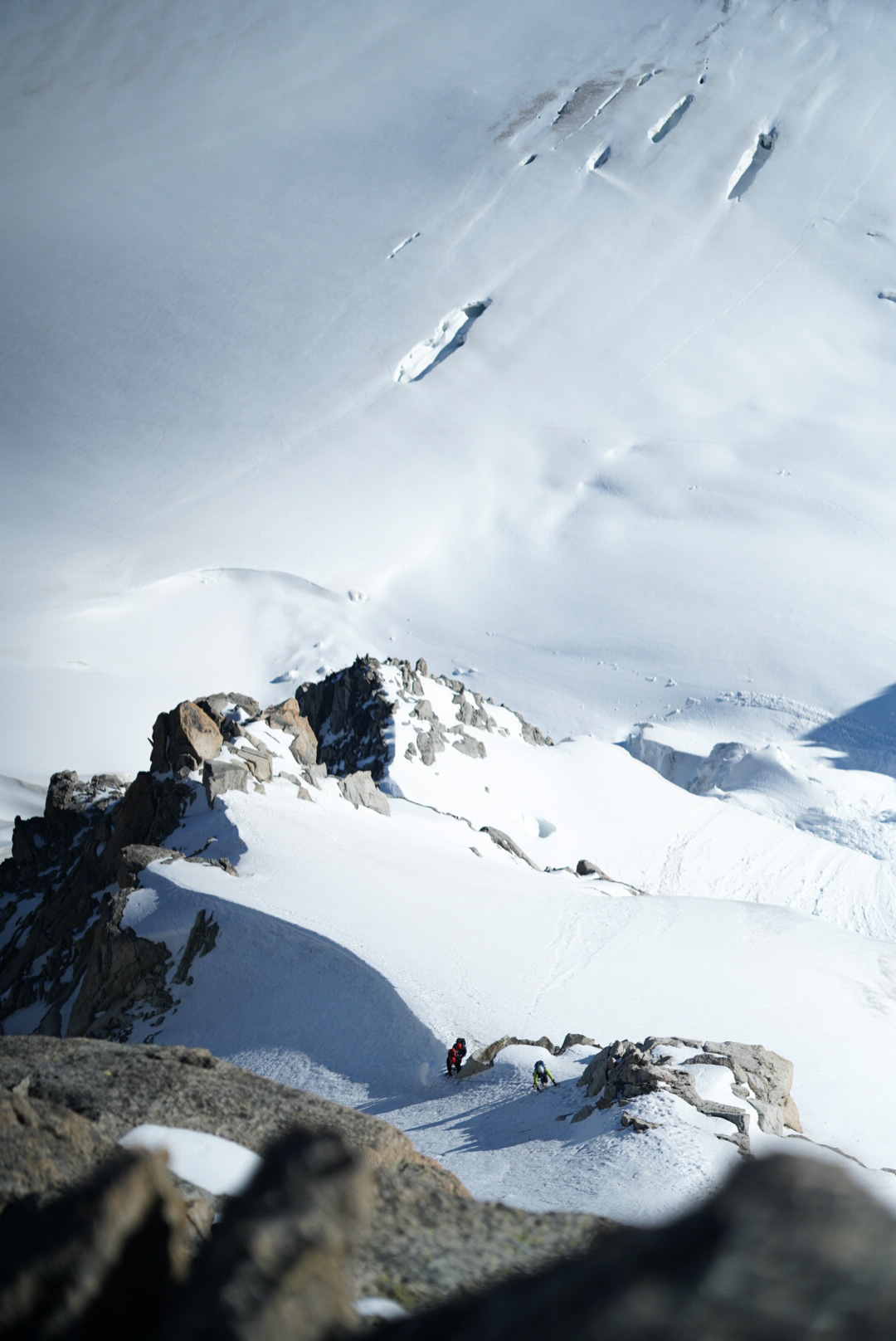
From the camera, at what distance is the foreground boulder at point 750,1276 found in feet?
5.90

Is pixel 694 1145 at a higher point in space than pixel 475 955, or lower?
higher

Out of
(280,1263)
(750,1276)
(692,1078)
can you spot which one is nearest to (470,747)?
(692,1078)

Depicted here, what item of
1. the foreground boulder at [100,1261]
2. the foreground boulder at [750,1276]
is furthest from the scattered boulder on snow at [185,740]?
the foreground boulder at [750,1276]

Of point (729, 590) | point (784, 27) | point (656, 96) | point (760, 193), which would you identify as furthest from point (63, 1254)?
point (784, 27)

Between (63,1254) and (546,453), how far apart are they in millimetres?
80856

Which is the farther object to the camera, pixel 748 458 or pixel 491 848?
pixel 748 458

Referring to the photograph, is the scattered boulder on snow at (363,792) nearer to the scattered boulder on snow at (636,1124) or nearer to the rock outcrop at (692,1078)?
the rock outcrop at (692,1078)

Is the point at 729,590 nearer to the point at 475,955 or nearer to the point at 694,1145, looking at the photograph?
the point at 475,955

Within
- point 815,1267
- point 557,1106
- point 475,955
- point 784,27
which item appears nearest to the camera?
point 815,1267

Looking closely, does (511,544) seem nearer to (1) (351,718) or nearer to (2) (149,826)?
(1) (351,718)

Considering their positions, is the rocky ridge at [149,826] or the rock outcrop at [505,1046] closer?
the rock outcrop at [505,1046]

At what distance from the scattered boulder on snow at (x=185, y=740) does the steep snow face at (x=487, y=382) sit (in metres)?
20.4

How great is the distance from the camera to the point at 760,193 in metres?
113

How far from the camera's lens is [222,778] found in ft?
84.6
